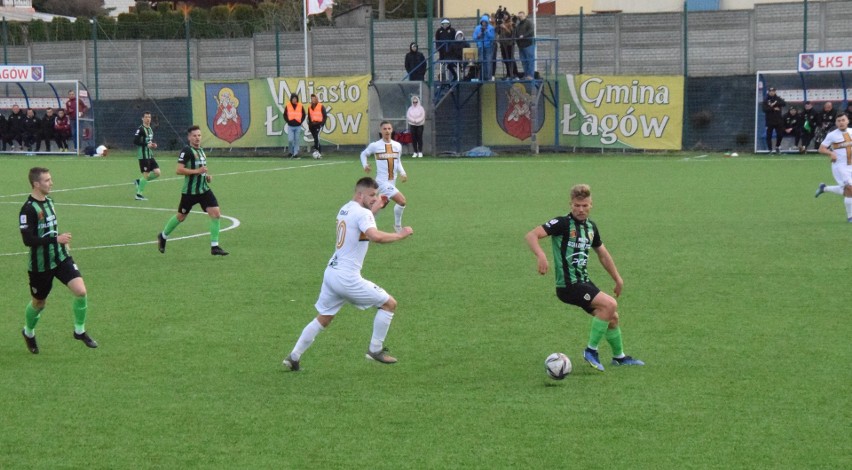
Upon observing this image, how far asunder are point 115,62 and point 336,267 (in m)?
39.4

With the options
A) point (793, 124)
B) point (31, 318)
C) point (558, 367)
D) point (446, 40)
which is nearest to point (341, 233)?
point (558, 367)

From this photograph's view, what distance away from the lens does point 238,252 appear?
17391 mm

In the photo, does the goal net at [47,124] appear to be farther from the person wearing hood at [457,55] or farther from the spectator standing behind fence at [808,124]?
the spectator standing behind fence at [808,124]

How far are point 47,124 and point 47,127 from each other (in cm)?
14

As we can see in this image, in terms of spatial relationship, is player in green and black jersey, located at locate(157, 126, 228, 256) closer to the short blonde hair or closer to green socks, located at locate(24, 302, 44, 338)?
green socks, located at locate(24, 302, 44, 338)

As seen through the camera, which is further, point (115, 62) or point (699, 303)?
point (115, 62)

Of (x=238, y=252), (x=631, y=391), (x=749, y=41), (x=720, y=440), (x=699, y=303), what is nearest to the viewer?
(x=720, y=440)

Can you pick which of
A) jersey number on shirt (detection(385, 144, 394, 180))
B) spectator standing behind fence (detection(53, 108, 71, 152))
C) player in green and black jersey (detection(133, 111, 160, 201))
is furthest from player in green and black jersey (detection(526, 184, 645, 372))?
spectator standing behind fence (detection(53, 108, 71, 152))

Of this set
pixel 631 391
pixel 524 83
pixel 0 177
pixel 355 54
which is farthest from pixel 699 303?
pixel 355 54

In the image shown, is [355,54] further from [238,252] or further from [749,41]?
[238,252]

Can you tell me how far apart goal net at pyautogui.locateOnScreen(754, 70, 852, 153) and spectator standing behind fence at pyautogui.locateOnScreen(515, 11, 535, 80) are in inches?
300

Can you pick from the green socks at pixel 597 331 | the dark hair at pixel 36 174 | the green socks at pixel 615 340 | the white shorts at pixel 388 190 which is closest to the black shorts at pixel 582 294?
the green socks at pixel 597 331

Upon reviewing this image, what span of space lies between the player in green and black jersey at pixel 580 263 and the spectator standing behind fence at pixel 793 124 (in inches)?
1144

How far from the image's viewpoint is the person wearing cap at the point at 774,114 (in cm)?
3622
